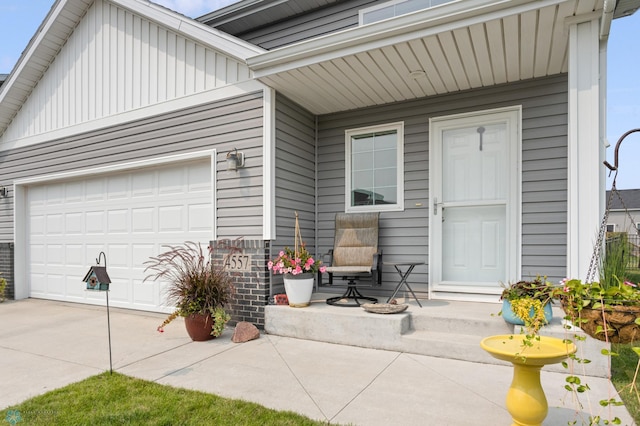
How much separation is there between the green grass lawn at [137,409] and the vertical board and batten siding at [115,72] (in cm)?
338

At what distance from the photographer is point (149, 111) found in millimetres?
5125

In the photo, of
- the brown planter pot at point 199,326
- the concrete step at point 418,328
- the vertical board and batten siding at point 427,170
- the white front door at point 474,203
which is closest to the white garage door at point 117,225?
the brown planter pot at point 199,326

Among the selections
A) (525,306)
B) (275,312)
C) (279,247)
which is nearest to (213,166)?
(279,247)

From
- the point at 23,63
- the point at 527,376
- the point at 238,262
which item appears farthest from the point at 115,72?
the point at 527,376

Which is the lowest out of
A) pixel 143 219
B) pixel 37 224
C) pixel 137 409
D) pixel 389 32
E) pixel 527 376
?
pixel 137 409

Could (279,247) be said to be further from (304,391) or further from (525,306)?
(525,306)

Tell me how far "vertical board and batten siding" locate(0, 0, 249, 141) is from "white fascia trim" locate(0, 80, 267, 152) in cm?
7

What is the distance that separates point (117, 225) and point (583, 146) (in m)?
5.74

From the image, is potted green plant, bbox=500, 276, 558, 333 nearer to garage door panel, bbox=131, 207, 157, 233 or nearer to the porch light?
the porch light

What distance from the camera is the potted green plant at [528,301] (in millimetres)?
1895

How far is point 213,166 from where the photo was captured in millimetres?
4574

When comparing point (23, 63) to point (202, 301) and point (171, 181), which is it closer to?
point (171, 181)

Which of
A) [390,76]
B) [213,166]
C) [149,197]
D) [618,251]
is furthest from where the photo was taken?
[149,197]

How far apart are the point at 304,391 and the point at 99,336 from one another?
2.69 m
